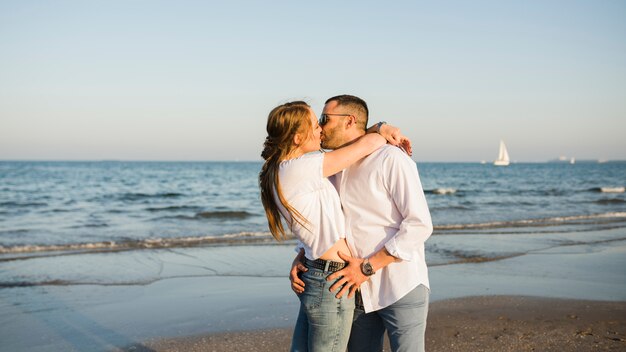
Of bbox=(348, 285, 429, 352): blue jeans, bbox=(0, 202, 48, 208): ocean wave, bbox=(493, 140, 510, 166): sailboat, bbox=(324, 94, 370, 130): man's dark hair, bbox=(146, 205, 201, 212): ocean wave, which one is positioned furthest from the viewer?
bbox=(493, 140, 510, 166): sailboat

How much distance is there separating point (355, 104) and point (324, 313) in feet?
3.70

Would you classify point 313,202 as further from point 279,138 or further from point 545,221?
point 545,221

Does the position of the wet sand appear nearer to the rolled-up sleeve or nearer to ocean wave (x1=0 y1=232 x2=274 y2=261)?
the rolled-up sleeve

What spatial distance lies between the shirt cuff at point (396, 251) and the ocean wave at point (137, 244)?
997 cm

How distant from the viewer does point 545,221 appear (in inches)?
686

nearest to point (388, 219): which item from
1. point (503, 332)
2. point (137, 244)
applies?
point (503, 332)

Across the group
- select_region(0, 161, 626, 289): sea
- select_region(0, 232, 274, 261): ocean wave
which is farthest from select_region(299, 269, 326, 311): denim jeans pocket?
select_region(0, 232, 274, 261): ocean wave

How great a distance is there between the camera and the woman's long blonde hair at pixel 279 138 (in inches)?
113

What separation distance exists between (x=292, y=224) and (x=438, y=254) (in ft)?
26.5

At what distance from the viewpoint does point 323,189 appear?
9.39 ft

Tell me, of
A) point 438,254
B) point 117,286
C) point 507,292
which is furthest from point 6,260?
point 507,292

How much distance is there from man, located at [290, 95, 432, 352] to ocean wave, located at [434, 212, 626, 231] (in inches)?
495

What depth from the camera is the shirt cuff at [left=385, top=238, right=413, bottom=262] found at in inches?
107

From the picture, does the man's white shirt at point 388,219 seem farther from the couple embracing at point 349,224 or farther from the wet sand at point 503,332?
the wet sand at point 503,332
